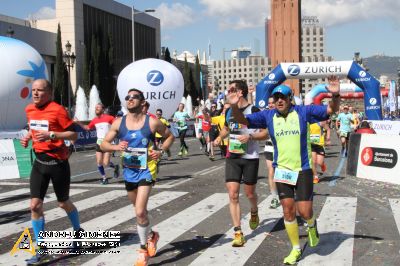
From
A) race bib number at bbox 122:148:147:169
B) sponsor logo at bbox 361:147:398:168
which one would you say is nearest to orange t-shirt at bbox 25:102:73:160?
race bib number at bbox 122:148:147:169

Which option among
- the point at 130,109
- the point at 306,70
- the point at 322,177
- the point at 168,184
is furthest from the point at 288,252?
the point at 306,70

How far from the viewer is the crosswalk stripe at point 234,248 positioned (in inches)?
224

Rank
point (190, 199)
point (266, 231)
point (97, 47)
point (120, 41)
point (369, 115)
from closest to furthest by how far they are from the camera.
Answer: point (266, 231)
point (190, 199)
point (369, 115)
point (97, 47)
point (120, 41)

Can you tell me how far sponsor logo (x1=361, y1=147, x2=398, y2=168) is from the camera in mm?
11426

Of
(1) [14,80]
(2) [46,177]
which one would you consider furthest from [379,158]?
(1) [14,80]

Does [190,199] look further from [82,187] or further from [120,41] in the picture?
[120,41]

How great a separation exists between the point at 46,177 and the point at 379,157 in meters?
8.35

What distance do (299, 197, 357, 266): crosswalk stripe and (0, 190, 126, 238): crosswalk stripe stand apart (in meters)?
4.13

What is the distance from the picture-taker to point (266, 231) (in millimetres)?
7070

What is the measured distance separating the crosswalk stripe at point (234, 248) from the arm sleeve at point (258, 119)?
153cm

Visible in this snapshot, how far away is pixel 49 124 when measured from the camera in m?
5.75

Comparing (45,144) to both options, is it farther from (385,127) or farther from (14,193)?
(385,127)

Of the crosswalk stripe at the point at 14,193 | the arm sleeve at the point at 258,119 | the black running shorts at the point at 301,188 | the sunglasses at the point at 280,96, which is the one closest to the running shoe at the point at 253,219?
the black running shorts at the point at 301,188

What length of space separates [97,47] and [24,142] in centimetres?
5771
